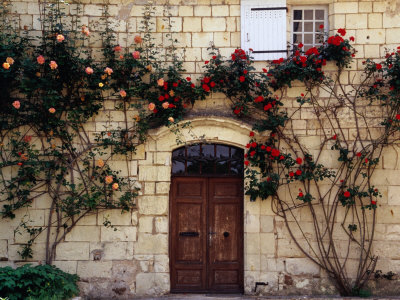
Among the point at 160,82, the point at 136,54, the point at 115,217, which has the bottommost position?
the point at 115,217

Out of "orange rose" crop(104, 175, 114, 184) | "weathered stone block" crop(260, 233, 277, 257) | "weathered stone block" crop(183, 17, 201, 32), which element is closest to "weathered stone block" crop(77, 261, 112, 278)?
"orange rose" crop(104, 175, 114, 184)

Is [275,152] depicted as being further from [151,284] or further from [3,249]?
[3,249]

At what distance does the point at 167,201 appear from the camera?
8.52m

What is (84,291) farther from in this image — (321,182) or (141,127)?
(321,182)

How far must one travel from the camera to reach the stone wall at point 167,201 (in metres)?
8.38

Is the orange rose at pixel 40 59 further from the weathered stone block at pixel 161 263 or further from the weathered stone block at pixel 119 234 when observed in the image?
the weathered stone block at pixel 161 263

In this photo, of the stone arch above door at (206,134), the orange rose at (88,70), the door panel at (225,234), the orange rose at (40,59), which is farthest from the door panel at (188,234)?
the orange rose at (40,59)

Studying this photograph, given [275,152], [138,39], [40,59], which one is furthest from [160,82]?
[275,152]

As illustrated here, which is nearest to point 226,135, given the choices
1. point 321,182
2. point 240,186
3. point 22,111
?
point 240,186

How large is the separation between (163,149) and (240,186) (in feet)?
4.22

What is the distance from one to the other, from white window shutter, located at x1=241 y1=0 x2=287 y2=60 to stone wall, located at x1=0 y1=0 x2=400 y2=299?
0.45 ft

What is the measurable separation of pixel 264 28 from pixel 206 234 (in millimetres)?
3211

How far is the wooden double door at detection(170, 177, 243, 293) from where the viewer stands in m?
8.66

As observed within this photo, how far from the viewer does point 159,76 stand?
8.55 m
